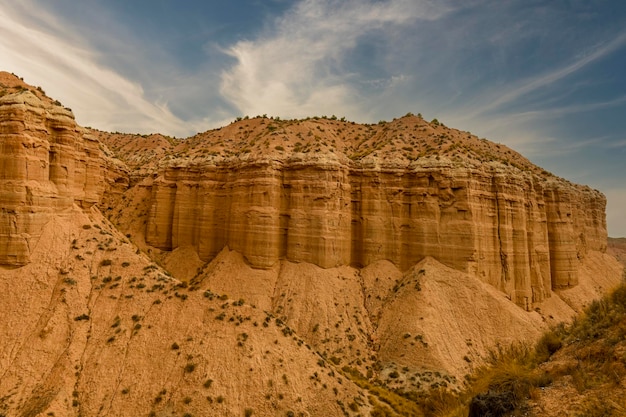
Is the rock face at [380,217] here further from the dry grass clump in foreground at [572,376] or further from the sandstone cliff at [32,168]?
the dry grass clump in foreground at [572,376]

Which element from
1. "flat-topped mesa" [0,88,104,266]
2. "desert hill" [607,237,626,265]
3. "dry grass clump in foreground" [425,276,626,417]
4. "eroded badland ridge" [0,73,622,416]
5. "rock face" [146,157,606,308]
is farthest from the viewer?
"desert hill" [607,237,626,265]

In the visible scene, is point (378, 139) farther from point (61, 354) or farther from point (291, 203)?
point (61, 354)

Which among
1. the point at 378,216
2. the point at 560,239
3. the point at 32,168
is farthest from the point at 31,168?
the point at 560,239

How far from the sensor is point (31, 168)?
23344mm

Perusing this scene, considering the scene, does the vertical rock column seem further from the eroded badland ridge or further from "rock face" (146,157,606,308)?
"rock face" (146,157,606,308)

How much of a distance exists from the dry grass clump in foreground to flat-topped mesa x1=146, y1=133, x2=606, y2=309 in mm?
23093

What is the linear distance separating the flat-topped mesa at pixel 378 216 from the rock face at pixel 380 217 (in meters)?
0.11

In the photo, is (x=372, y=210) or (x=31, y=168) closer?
(x=31, y=168)

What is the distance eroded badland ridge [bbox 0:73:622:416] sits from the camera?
64.9 ft

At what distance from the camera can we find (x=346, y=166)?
39750mm

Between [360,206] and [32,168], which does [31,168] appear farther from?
[360,206]

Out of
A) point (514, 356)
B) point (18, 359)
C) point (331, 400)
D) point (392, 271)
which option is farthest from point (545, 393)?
point (392, 271)

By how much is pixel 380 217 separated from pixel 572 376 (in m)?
29.0

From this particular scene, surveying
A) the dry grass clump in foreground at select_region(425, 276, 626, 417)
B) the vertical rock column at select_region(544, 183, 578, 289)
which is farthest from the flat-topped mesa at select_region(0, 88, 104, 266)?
the vertical rock column at select_region(544, 183, 578, 289)
